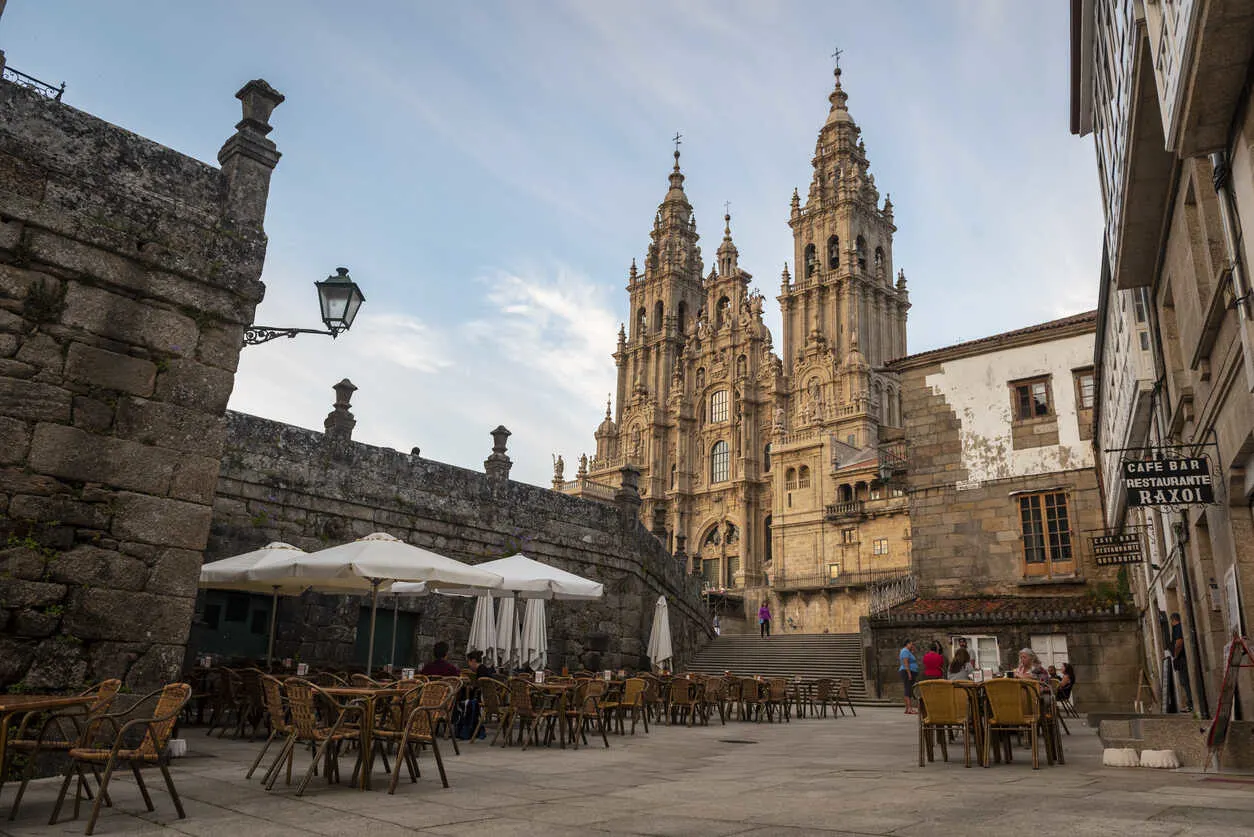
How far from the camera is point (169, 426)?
6.60 meters

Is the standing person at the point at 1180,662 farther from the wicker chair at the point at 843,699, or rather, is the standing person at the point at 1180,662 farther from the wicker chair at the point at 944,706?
the wicker chair at the point at 843,699

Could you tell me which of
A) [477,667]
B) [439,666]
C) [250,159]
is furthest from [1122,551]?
[250,159]

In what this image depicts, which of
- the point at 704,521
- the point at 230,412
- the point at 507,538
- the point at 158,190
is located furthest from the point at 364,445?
the point at 704,521

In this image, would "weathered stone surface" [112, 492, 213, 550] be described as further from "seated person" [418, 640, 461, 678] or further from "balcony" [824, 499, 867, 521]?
"balcony" [824, 499, 867, 521]

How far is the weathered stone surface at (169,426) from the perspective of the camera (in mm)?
6402

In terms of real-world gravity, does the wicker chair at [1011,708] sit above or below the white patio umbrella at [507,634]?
below

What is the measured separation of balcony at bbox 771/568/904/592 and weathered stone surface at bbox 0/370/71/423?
29052 mm

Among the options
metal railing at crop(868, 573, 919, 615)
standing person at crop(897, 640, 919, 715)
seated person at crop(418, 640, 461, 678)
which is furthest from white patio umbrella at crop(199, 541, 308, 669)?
metal railing at crop(868, 573, 919, 615)

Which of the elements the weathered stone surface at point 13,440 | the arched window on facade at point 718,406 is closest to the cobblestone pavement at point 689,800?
the weathered stone surface at point 13,440

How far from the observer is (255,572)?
369 inches

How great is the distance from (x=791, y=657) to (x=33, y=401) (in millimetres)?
19769

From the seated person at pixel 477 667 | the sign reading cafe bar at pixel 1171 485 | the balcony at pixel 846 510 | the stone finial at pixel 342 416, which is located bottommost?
the seated person at pixel 477 667

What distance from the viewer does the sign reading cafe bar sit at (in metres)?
7.43

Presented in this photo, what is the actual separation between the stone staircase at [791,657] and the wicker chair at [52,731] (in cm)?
1709
